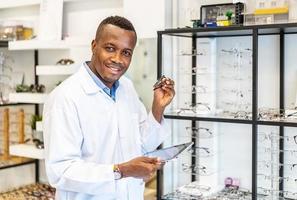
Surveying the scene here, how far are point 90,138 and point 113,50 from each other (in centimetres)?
35

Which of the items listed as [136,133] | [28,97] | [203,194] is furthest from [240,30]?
[28,97]

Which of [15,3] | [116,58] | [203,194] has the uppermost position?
[15,3]

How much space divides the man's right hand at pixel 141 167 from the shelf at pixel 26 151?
1697mm

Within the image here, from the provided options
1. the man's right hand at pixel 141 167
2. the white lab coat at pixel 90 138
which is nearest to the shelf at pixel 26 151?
the white lab coat at pixel 90 138

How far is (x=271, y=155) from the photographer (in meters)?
2.40

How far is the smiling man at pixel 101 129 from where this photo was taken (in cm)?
151

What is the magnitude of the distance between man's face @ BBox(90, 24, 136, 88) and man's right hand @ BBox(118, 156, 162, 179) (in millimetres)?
376

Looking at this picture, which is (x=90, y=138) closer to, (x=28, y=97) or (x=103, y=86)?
(x=103, y=86)

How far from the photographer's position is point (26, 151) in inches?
123

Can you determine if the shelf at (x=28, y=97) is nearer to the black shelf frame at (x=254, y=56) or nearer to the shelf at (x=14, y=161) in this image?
the shelf at (x=14, y=161)

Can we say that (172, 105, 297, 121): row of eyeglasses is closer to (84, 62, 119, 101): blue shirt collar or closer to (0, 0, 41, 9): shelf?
(84, 62, 119, 101): blue shirt collar

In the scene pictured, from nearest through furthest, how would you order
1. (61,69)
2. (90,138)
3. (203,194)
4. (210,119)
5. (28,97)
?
1. (90,138)
2. (210,119)
3. (203,194)
4. (61,69)
5. (28,97)

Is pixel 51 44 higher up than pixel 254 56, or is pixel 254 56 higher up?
pixel 51 44

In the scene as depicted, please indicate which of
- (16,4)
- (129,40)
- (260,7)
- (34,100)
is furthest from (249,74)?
(16,4)
